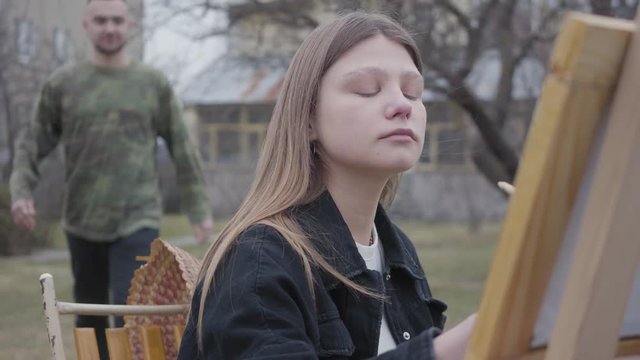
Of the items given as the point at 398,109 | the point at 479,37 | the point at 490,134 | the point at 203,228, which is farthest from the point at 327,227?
the point at 479,37

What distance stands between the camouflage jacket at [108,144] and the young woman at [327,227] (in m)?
2.58

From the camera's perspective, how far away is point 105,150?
441 centimetres

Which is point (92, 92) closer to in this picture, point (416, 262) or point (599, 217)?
point (416, 262)

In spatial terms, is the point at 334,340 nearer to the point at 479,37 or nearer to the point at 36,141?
the point at 36,141

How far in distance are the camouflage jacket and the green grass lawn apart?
2184 millimetres

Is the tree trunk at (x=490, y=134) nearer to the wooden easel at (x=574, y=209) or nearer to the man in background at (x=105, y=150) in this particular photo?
the man in background at (x=105, y=150)

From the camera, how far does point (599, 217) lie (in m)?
0.96

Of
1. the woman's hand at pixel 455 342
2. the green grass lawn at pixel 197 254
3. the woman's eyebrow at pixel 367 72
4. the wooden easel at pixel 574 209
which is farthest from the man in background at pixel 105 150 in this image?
the wooden easel at pixel 574 209

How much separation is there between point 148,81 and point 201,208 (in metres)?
0.57

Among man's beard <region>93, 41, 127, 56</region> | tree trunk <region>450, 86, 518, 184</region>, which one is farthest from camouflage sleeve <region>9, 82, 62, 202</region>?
Result: tree trunk <region>450, 86, 518, 184</region>

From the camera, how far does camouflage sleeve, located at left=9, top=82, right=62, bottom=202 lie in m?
4.44

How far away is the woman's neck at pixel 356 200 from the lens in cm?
181

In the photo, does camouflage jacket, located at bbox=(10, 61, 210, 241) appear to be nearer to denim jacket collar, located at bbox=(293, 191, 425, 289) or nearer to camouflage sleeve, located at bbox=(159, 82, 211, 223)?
camouflage sleeve, located at bbox=(159, 82, 211, 223)

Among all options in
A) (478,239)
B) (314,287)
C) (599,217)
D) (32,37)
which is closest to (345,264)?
(314,287)
